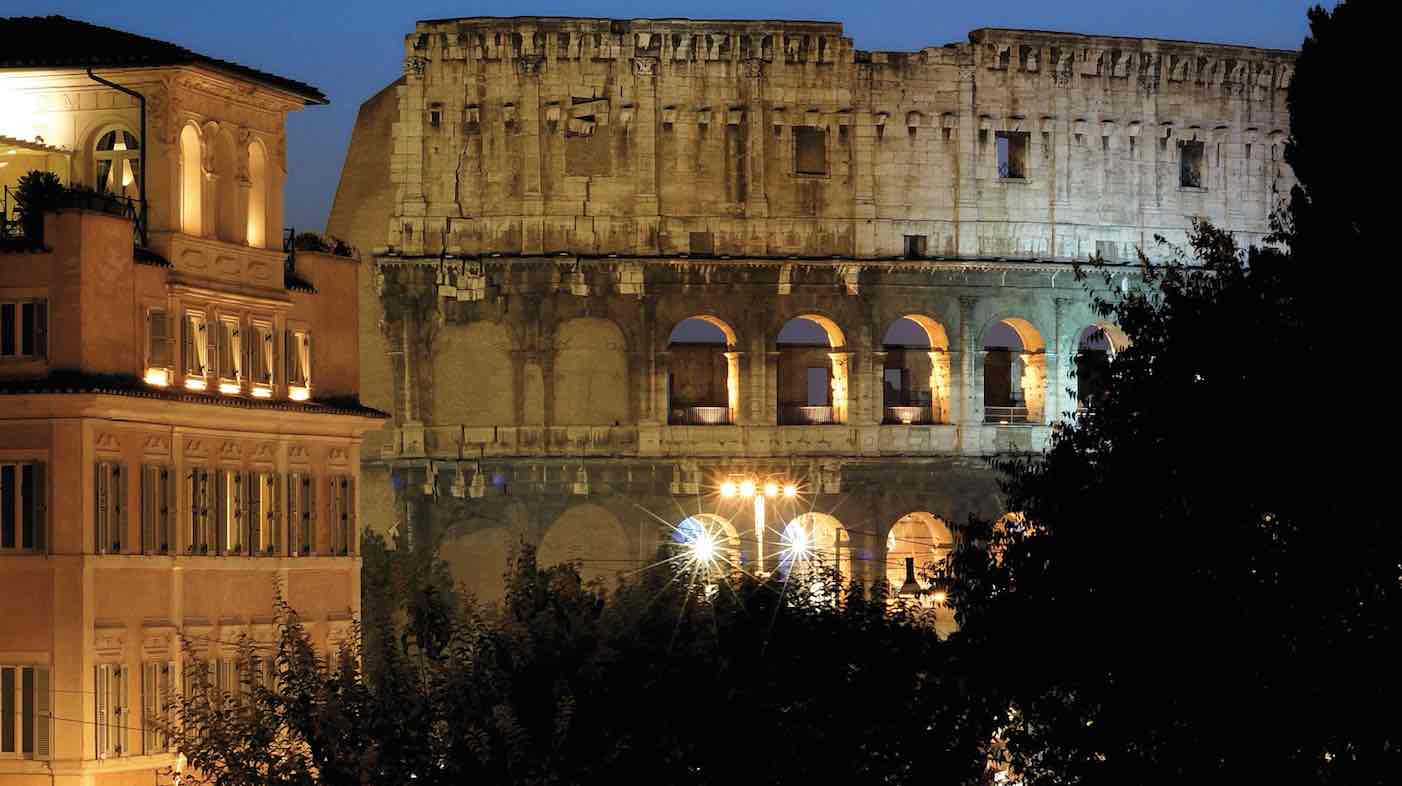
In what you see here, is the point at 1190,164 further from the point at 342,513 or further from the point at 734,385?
the point at 342,513

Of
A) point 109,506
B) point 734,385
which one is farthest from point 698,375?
point 109,506

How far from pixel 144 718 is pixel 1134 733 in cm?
1690

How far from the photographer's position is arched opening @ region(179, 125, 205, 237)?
55.9 meters

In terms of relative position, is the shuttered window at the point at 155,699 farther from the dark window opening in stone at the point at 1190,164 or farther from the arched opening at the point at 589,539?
the dark window opening in stone at the point at 1190,164

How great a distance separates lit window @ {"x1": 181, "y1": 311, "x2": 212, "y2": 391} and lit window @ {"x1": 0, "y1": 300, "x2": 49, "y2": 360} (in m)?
3.58

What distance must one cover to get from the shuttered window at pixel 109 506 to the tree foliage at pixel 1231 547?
565 inches

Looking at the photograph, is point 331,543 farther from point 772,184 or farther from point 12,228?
point 772,184

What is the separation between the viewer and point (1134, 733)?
4216cm

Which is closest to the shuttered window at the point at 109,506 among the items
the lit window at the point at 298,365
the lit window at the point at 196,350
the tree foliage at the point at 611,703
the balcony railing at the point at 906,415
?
the tree foliage at the point at 611,703

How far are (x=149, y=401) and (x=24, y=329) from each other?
7.46ft

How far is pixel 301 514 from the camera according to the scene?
58.0m

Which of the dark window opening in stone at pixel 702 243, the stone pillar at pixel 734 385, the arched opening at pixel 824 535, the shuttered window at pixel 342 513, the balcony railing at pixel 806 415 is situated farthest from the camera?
the balcony railing at pixel 806 415

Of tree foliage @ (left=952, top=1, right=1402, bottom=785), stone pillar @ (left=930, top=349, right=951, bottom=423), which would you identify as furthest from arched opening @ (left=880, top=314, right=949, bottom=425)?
tree foliage @ (left=952, top=1, right=1402, bottom=785)

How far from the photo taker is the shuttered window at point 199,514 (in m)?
54.2
